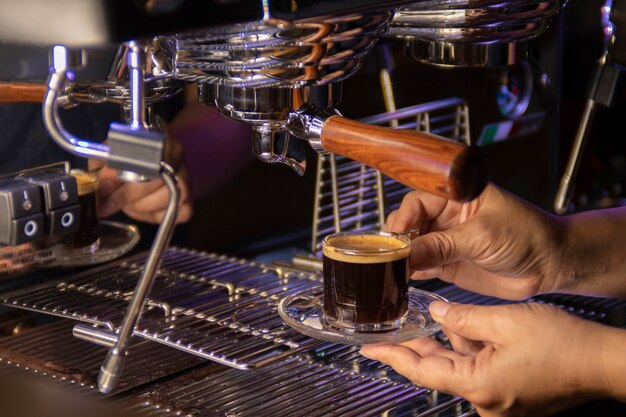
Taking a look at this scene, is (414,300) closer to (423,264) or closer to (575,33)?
(423,264)

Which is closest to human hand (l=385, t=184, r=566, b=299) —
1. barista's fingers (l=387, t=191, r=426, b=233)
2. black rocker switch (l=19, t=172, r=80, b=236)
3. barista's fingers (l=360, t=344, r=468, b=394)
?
barista's fingers (l=387, t=191, r=426, b=233)

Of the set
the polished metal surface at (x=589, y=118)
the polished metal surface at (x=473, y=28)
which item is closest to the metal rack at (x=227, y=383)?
the polished metal surface at (x=473, y=28)

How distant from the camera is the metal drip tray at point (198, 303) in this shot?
108 cm

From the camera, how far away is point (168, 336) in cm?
110

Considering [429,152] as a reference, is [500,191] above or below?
below

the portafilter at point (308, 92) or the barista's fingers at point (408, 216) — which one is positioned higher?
the portafilter at point (308, 92)

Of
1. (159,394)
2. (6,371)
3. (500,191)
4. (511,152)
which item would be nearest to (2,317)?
(6,371)

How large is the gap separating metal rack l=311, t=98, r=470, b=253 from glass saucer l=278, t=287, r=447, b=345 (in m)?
0.26

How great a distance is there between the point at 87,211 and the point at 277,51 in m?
0.36

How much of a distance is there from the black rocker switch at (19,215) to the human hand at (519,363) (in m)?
0.40

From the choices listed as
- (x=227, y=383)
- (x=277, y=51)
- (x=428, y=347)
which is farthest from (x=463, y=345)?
(x=277, y=51)

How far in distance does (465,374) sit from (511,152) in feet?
2.65

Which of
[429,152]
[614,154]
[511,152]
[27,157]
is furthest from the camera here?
[614,154]

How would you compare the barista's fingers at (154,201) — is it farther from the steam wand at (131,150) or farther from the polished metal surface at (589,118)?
the polished metal surface at (589,118)
